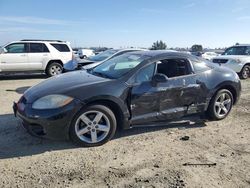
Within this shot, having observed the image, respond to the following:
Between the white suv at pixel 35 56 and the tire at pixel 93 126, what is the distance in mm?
9726

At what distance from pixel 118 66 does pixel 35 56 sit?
8835 mm

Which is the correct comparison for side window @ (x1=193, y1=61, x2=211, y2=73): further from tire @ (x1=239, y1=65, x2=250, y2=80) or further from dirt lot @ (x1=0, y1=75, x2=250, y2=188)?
tire @ (x1=239, y1=65, x2=250, y2=80)

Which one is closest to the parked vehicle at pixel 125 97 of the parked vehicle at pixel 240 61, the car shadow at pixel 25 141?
the car shadow at pixel 25 141

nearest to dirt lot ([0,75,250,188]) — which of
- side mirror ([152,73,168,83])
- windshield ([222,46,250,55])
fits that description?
side mirror ([152,73,168,83])

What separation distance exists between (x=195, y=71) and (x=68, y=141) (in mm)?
2805

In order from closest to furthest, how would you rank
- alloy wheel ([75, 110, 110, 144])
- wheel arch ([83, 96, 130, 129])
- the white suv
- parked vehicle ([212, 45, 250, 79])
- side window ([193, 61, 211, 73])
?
alloy wheel ([75, 110, 110, 144]) < wheel arch ([83, 96, 130, 129]) < side window ([193, 61, 211, 73]) < the white suv < parked vehicle ([212, 45, 250, 79])

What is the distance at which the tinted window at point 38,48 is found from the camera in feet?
46.1

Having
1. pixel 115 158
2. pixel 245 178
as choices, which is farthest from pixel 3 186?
pixel 245 178

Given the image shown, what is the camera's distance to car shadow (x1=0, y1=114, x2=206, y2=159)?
4828 mm

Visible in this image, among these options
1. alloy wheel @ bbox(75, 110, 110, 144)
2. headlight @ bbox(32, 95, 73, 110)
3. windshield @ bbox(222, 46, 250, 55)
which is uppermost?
windshield @ bbox(222, 46, 250, 55)

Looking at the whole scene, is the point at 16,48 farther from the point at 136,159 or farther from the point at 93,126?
the point at 136,159

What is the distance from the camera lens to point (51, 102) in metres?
4.88

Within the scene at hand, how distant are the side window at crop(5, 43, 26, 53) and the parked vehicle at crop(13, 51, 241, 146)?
332 inches

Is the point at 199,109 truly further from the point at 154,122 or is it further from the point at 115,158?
the point at 115,158
